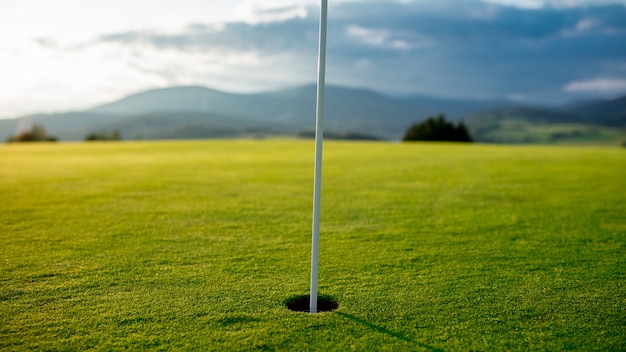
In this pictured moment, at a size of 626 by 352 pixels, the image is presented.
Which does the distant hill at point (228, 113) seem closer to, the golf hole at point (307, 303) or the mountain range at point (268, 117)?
the mountain range at point (268, 117)

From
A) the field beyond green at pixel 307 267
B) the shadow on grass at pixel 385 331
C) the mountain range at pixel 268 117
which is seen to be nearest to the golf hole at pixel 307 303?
the field beyond green at pixel 307 267

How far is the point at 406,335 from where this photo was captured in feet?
12.2

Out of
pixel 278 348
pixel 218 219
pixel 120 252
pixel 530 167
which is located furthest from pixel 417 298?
pixel 530 167

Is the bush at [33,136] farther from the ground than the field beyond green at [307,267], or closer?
farther from the ground

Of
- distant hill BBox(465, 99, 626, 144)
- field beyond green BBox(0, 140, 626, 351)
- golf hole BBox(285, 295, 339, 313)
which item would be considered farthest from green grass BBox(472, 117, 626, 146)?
golf hole BBox(285, 295, 339, 313)

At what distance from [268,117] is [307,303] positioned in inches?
4565

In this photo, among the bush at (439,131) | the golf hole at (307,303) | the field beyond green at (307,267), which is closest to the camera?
the field beyond green at (307,267)

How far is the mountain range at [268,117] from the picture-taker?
2486 inches

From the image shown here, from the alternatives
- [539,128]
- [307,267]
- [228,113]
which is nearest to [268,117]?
[228,113]

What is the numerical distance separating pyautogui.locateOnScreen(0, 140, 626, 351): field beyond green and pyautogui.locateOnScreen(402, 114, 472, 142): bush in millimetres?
49413

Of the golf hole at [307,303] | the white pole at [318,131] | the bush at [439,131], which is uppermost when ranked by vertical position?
the bush at [439,131]

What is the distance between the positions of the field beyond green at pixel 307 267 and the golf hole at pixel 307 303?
2.8 inches

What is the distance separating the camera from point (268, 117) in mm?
119000

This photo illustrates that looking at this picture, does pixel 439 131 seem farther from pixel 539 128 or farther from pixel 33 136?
pixel 33 136
